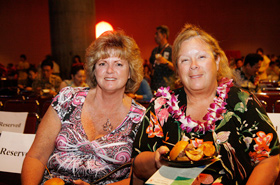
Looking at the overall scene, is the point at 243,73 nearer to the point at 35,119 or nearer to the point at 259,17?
the point at 35,119

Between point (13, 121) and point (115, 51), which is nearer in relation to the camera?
point (115, 51)

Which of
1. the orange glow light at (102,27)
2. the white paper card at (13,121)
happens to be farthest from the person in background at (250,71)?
the orange glow light at (102,27)

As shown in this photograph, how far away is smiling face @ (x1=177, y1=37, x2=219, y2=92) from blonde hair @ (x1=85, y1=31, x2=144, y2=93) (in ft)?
1.42

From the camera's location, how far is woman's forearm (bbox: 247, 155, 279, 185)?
1.61 meters

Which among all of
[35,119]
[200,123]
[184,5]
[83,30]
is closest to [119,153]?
[200,123]

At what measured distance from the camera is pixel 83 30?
854 cm

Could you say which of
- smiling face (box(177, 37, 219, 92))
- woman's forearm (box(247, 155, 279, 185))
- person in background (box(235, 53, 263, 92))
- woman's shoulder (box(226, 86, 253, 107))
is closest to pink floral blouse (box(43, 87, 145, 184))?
smiling face (box(177, 37, 219, 92))

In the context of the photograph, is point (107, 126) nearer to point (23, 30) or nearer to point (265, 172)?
point (265, 172)

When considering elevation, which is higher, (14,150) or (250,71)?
(250,71)

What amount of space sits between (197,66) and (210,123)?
0.37 m

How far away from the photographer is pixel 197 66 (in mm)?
1834

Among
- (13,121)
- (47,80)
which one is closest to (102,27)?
(47,80)

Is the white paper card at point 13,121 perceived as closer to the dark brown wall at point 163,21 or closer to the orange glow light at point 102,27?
the orange glow light at point 102,27

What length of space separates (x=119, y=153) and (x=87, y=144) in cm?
23
